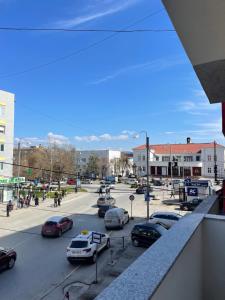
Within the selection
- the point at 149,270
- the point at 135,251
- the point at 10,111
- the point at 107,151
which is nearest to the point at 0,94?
the point at 10,111

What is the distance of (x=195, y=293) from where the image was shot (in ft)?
13.9

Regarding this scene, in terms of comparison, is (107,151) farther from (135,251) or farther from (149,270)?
(149,270)

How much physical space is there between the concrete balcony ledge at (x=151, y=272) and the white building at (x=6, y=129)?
37794 millimetres

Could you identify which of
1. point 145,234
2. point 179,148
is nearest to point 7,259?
point 145,234

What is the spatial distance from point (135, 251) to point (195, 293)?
1451cm

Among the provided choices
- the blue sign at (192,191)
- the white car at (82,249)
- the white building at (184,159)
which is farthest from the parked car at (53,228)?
the white building at (184,159)

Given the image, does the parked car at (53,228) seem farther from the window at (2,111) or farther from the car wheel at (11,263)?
the window at (2,111)

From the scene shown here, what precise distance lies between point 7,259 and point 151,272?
14.2m

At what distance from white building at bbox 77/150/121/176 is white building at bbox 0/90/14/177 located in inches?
2167

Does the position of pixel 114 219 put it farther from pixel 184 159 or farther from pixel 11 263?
pixel 184 159

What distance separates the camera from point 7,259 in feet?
50.1

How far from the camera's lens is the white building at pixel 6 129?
39.2m

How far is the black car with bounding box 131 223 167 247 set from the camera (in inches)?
744

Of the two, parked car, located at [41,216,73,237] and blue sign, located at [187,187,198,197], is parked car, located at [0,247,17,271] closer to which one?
parked car, located at [41,216,73,237]
